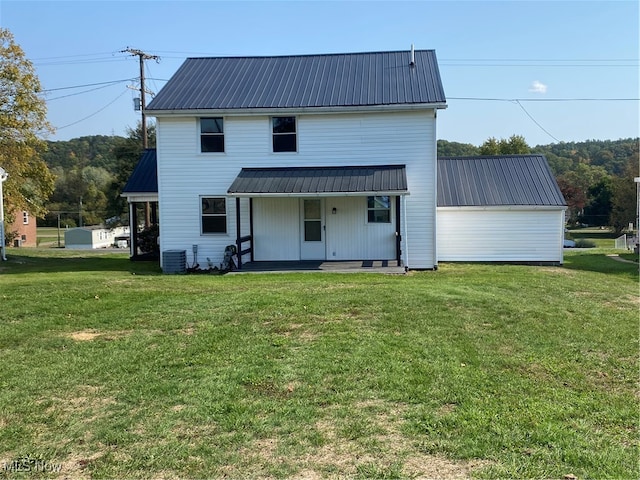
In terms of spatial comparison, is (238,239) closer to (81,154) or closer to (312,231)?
(312,231)

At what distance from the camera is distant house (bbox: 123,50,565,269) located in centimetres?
Answer: 1562

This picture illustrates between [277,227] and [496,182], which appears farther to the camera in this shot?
[496,182]

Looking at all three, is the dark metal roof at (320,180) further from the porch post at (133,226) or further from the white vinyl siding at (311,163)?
the porch post at (133,226)

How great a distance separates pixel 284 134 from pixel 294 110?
87 centimetres

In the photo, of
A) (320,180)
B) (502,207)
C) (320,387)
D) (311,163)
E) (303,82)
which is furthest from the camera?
(502,207)

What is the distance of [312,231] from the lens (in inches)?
647

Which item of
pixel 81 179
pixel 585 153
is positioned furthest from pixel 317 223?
pixel 585 153

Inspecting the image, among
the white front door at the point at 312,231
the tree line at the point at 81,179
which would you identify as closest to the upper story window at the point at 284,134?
the white front door at the point at 312,231

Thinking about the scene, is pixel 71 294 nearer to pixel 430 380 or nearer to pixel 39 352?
Answer: pixel 39 352

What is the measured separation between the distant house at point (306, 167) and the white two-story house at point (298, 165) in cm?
3

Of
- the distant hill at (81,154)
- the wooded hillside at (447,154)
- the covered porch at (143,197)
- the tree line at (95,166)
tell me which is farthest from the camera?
the distant hill at (81,154)

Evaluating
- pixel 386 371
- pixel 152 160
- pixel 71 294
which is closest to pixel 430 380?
pixel 386 371

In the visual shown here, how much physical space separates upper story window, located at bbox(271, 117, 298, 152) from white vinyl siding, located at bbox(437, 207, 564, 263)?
598 cm

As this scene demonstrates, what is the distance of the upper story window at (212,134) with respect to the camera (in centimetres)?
1638
